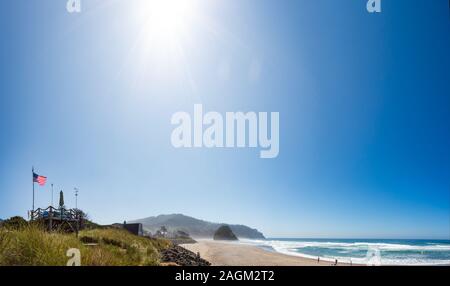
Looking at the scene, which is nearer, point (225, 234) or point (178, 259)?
point (178, 259)

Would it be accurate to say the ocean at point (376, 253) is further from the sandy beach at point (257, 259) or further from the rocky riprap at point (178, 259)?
the rocky riprap at point (178, 259)

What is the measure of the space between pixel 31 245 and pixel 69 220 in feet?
47.0

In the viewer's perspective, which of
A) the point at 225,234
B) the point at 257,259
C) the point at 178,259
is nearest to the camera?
the point at 178,259

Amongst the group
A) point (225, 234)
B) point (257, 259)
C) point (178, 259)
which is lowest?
point (225, 234)

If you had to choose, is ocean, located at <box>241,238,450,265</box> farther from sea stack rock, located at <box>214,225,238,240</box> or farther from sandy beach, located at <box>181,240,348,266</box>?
sea stack rock, located at <box>214,225,238,240</box>

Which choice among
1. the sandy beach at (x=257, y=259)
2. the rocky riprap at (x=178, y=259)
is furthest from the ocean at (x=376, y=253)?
the rocky riprap at (x=178, y=259)

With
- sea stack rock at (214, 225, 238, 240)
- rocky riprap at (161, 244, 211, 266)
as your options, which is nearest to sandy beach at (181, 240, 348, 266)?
rocky riprap at (161, 244, 211, 266)

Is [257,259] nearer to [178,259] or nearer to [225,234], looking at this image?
[178,259]

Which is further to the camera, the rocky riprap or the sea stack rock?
the sea stack rock

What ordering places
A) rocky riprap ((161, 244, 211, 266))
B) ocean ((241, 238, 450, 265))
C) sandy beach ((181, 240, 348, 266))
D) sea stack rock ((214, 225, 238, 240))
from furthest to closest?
1. sea stack rock ((214, 225, 238, 240))
2. ocean ((241, 238, 450, 265))
3. sandy beach ((181, 240, 348, 266))
4. rocky riprap ((161, 244, 211, 266))

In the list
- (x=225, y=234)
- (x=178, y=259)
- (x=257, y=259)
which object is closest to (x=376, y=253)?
(x=257, y=259)

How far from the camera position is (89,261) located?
434cm
